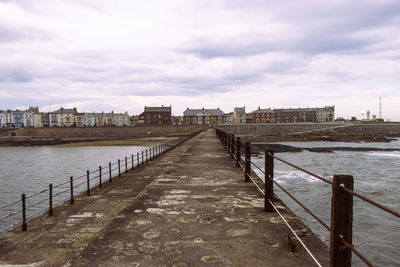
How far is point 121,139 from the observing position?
7669 cm

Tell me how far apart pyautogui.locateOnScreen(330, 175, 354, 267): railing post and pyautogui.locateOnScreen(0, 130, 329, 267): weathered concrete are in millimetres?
854

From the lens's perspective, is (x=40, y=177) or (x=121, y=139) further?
(x=121, y=139)

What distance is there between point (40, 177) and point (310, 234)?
26.9 m

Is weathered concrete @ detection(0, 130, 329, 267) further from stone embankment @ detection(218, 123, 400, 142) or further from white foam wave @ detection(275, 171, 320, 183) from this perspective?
stone embankment @ detection(218, 123, 400, 142)

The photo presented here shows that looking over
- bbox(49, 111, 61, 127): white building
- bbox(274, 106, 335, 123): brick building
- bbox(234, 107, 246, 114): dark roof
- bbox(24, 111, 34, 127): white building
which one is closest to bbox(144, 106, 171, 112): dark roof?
bbox(49, 111, 61, 127): white building

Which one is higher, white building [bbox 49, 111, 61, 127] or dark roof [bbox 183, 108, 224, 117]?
dark roof [bbox 183, 108, 224, 117]

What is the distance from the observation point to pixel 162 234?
14.1 feet

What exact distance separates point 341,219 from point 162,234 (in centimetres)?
274

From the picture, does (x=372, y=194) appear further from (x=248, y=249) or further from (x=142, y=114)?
(x=142, y=114)

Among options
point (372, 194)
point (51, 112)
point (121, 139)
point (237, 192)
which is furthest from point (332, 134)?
point (51, 112)

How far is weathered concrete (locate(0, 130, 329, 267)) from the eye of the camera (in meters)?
3.54

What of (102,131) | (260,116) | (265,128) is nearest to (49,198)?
(265,128)

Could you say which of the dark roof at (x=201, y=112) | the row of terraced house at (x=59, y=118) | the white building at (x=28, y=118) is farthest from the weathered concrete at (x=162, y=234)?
the white building at (x=28, y=118)

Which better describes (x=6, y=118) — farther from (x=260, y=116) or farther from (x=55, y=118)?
(x=260, y=116)
